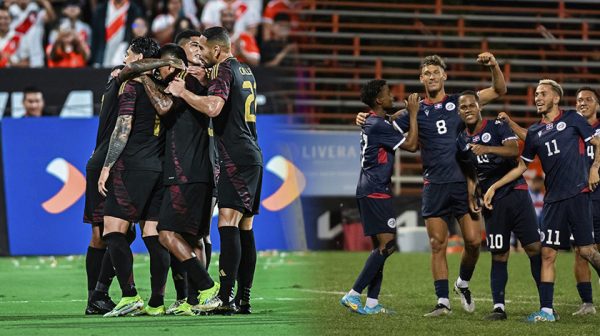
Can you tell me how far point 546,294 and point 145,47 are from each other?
3.73 m

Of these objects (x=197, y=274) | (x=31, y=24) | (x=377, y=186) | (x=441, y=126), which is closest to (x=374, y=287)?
(x=377, y=186)

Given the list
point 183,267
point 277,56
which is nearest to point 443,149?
point 183,267

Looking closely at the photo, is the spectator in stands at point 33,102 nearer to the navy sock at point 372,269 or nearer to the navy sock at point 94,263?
the navy sock at point 94,263

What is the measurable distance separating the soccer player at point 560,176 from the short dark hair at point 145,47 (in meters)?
2.99

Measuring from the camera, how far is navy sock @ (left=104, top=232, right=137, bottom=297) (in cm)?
823

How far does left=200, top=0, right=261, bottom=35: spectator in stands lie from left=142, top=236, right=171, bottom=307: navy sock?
387 inches

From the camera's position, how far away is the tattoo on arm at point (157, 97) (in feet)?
27.2

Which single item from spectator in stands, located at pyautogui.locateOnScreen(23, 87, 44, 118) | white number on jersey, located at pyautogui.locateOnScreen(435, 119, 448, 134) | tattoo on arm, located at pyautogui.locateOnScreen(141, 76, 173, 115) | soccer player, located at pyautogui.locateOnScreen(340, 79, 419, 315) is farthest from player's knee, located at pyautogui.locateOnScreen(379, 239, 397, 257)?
spectator in stands, located at pyautogui.locateOnScreen(23, 87, 44, 118)

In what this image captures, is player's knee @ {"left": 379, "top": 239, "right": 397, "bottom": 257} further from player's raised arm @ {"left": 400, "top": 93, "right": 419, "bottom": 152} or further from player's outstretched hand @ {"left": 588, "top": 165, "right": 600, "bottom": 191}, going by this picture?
player's outstretched hand @ {"left": 588, "top": 165, "right": 600, "bottom": 191}

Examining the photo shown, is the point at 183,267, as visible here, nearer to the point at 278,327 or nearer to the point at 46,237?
the point at 278,327

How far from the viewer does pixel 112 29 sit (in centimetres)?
1802

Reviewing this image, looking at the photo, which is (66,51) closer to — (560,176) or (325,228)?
(325,228)

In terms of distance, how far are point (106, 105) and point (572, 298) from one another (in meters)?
5.08

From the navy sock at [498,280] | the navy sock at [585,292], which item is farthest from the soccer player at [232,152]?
the navy sock at [585,292]
